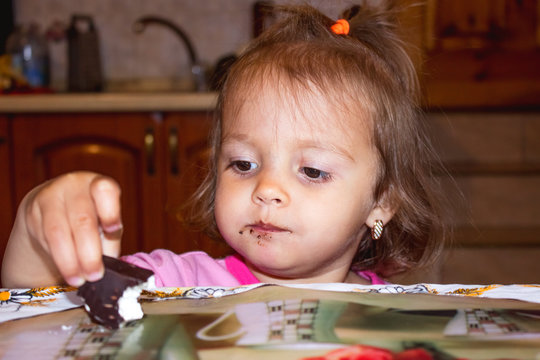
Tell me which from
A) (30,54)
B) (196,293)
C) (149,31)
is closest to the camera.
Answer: (196,293)

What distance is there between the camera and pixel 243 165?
0.86 m

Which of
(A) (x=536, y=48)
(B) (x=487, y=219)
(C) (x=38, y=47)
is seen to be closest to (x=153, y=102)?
(C) (x=38, y=47)

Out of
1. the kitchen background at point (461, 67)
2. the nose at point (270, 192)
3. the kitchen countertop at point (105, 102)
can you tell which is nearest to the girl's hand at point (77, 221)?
the nose at point (270, 192)

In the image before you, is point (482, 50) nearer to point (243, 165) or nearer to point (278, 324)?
point (243, 165)

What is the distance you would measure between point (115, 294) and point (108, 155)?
1735mm

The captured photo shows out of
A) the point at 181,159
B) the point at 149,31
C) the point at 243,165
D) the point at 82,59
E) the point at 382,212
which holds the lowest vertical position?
the point at 181,159

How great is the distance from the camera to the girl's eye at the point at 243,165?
844 millimetres

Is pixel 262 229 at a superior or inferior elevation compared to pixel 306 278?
superior

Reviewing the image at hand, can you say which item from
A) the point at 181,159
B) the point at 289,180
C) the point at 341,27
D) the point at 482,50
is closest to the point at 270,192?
the point at 289,180

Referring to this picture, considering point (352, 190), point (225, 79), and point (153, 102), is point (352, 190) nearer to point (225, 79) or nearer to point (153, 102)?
point (225, 79)

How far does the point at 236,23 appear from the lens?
2932 millimetres

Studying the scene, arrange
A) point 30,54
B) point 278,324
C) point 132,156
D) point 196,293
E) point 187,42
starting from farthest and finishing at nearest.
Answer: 1. point 187,42
2. point 30,54
3. point 132,156
4. point 196,293
5. point 278,324

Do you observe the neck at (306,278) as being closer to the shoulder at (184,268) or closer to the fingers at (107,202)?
the shoulder at (184,268)

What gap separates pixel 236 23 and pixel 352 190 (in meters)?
2.22
